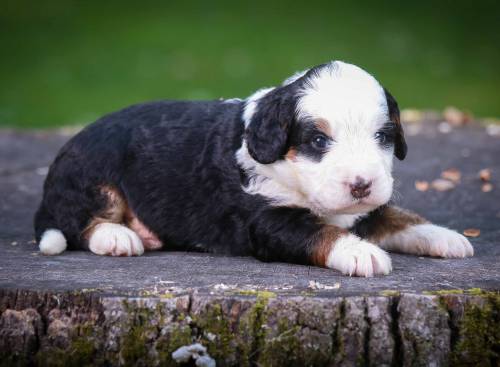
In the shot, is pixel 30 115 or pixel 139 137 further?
pixel 30 115

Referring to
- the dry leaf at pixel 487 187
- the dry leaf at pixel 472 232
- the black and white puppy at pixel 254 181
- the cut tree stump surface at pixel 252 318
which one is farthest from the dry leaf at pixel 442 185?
the cut tree stump surface at pixel 252 318

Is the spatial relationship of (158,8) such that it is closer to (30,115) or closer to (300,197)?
(30,115)

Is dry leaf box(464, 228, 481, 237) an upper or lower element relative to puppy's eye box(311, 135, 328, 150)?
lower

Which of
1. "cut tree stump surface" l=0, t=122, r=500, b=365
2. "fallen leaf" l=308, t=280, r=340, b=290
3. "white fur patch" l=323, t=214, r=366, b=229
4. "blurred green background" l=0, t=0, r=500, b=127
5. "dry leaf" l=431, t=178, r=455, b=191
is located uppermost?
"blurred green background" l=0, t=0, r=500, b=127

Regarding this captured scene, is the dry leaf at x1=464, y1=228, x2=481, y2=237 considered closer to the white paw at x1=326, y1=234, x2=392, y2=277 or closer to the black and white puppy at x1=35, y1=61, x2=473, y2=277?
the black and white puppy at x1=35, y1=61, x2=473, y2=277

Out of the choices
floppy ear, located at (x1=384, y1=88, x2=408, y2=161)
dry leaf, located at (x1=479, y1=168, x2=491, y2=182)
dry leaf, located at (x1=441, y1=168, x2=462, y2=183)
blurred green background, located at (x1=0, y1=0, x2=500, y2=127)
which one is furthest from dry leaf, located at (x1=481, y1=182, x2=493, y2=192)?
blurred green background, located at (x1=0, y1=0, x2=500, y2=127)

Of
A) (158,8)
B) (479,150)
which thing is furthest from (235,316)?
(158,8)

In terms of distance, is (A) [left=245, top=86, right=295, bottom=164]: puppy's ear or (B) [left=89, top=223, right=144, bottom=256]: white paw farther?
(B) [left=89, top=223, right=144, bottom=256]: white paw
